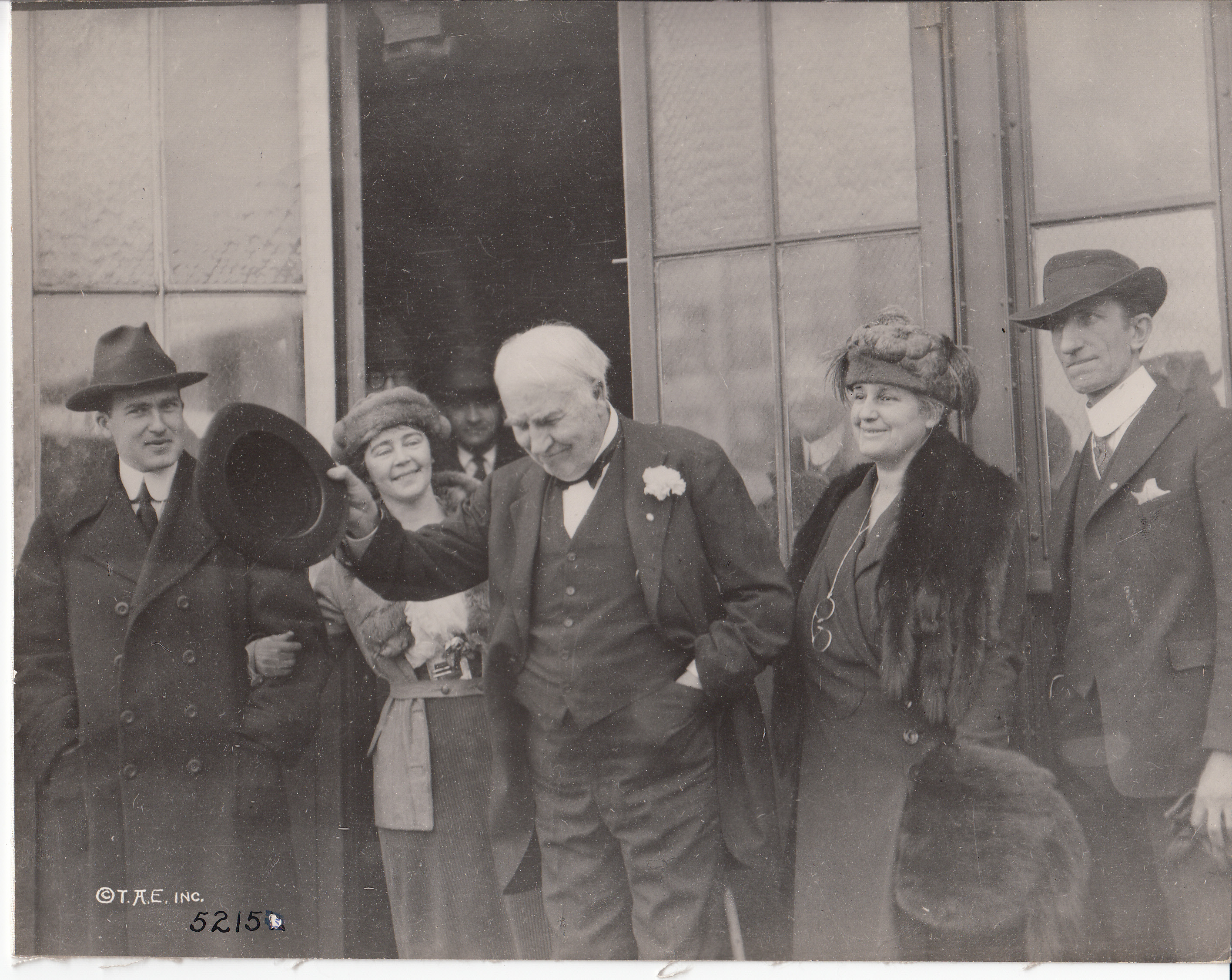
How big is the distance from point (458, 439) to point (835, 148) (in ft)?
5.33

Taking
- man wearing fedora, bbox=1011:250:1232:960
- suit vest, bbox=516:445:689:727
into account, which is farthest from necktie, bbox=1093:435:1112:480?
suit vest, bbox=516:445:689:727

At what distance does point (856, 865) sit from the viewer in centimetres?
329

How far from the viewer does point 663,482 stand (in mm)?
3318

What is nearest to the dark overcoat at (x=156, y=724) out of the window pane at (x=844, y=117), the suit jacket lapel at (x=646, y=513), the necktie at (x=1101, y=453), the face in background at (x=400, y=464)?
the face in background at (x=400, y=464)

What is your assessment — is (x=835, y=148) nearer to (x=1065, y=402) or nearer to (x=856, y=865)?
(x=1065, y=402)

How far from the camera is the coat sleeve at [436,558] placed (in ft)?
10.9

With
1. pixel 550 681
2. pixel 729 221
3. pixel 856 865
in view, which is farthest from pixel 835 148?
pixel 856 865

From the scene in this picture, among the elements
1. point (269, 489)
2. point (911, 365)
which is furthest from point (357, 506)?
point (911, 365)

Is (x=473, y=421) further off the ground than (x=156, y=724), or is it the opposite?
(x=473, y=421)

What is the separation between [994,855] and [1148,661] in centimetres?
73

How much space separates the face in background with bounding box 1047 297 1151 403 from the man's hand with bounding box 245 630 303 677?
257 cm

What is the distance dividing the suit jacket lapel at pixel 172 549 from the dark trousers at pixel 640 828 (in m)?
1.24

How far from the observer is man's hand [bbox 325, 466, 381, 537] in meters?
3.23

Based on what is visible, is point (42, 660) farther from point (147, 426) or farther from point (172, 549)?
point (147, 426)
